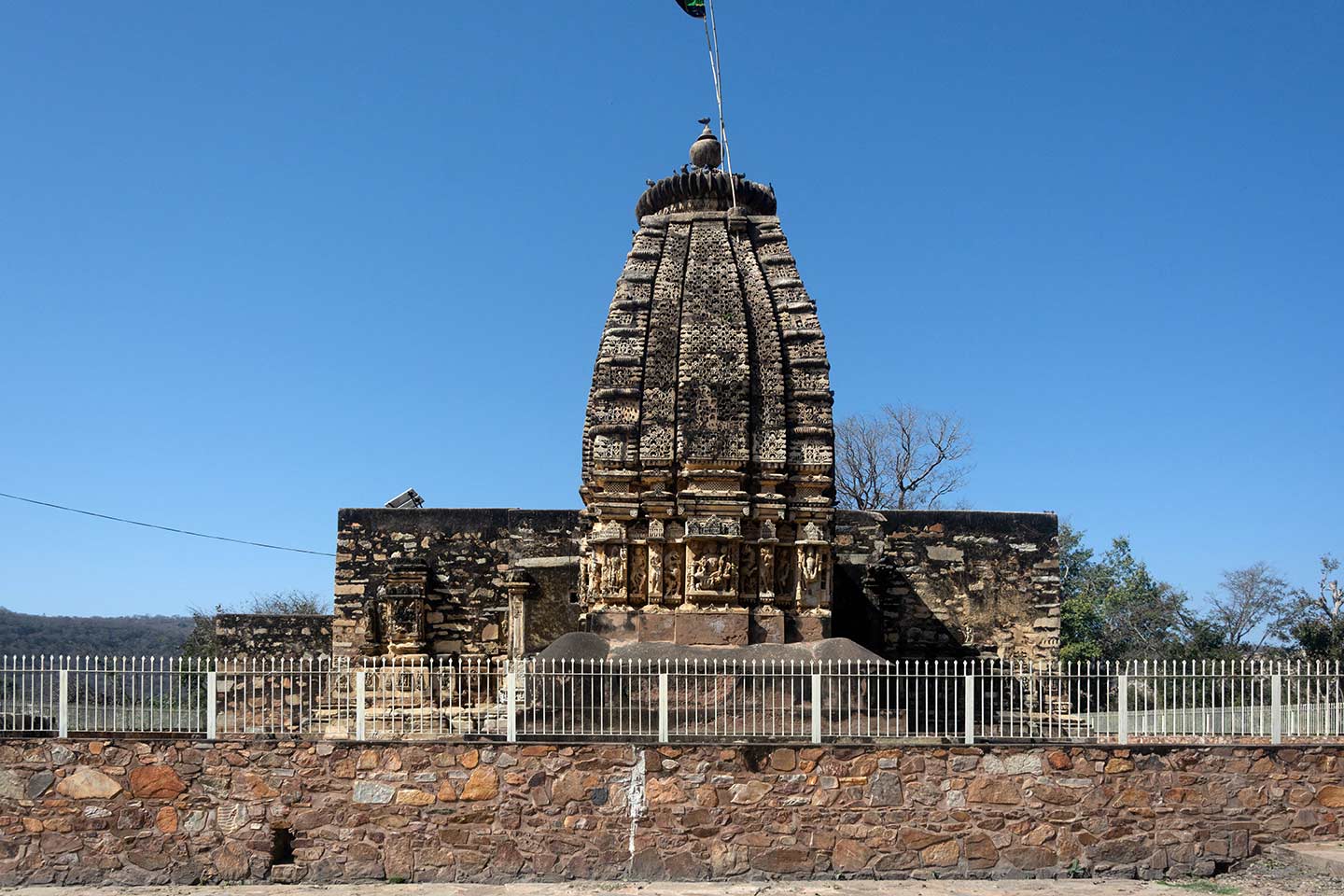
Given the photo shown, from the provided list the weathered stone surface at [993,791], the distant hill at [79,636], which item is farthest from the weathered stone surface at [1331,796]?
the distant hill at [79,636]

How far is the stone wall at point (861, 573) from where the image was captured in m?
17.2

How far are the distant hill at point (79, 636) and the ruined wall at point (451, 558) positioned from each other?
27195mm

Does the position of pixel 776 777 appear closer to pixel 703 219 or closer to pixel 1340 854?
pixel 1340 854

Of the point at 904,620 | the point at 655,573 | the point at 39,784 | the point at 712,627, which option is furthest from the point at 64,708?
the point at 904,620

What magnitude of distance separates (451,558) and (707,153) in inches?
282

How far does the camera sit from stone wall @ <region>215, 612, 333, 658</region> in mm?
18094

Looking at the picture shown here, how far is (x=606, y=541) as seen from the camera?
456 inches

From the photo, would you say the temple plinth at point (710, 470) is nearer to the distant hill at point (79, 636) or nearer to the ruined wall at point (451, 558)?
the ruined wall at point (451, 558)

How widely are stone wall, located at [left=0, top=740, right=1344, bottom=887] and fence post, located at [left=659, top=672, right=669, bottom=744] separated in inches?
4.0

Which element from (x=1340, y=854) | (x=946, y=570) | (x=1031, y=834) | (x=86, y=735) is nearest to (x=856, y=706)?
(x=1031, y=834)

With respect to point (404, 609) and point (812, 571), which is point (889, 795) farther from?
point (404, 609)

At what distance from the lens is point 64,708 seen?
9.37 m

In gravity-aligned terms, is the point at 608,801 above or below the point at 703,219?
below

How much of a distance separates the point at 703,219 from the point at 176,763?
7310 mm
